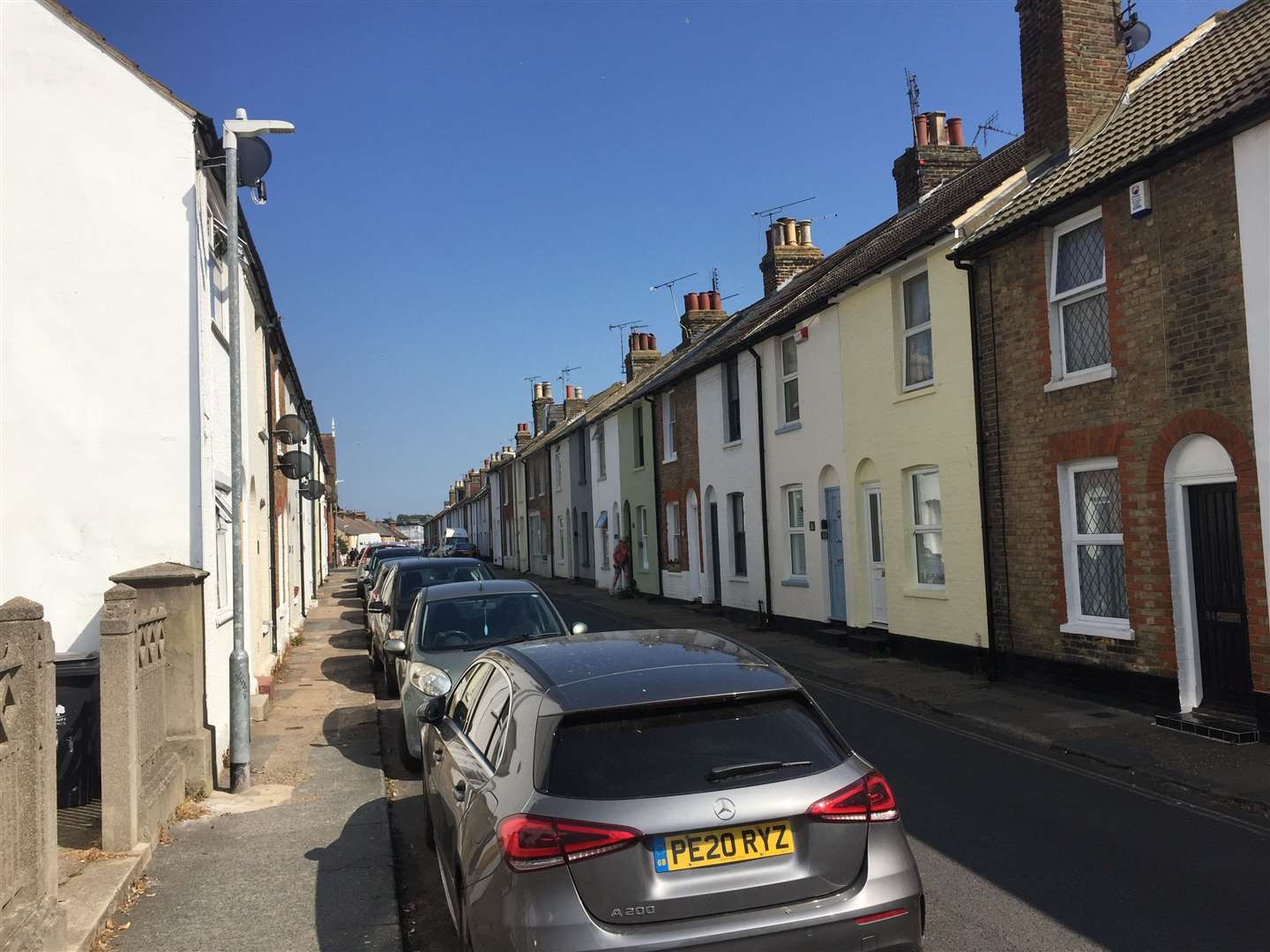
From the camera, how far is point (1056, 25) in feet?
43.8

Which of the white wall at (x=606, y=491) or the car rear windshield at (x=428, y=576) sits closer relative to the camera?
the car rear windshield at (x=428, y=576)

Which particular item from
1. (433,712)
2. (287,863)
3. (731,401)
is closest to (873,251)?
(731,401)

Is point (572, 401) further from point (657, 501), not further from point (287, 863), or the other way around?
point (287, 863)

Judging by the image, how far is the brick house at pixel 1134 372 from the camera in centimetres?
898

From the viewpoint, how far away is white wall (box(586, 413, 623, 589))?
31.5 meters

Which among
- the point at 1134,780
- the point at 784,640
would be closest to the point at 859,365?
the point at 784,640

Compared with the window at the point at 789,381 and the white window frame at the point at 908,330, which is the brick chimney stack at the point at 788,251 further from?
the white window frame at the point at 908,330

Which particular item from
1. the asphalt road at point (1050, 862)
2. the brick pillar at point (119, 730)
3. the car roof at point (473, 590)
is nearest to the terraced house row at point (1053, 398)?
the asphalt road at point (1050, 862)

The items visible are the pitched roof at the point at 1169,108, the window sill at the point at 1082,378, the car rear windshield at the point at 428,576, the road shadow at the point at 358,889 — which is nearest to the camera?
the road shadow at the point at 358,889

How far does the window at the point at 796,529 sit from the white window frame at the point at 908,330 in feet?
13.9

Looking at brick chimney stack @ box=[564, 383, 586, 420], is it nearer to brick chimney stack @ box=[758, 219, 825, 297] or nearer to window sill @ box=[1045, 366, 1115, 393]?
brick chimney stack @ box=[758, 219, 825, 297]

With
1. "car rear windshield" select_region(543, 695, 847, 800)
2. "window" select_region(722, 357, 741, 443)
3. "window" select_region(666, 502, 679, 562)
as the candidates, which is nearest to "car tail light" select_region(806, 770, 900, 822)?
"car rear windshield" select_region(543, 695, 847, 800)

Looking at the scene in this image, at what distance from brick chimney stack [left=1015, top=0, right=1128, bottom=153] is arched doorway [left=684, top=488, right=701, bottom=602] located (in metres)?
12.2

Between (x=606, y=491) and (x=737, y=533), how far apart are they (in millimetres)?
11780
